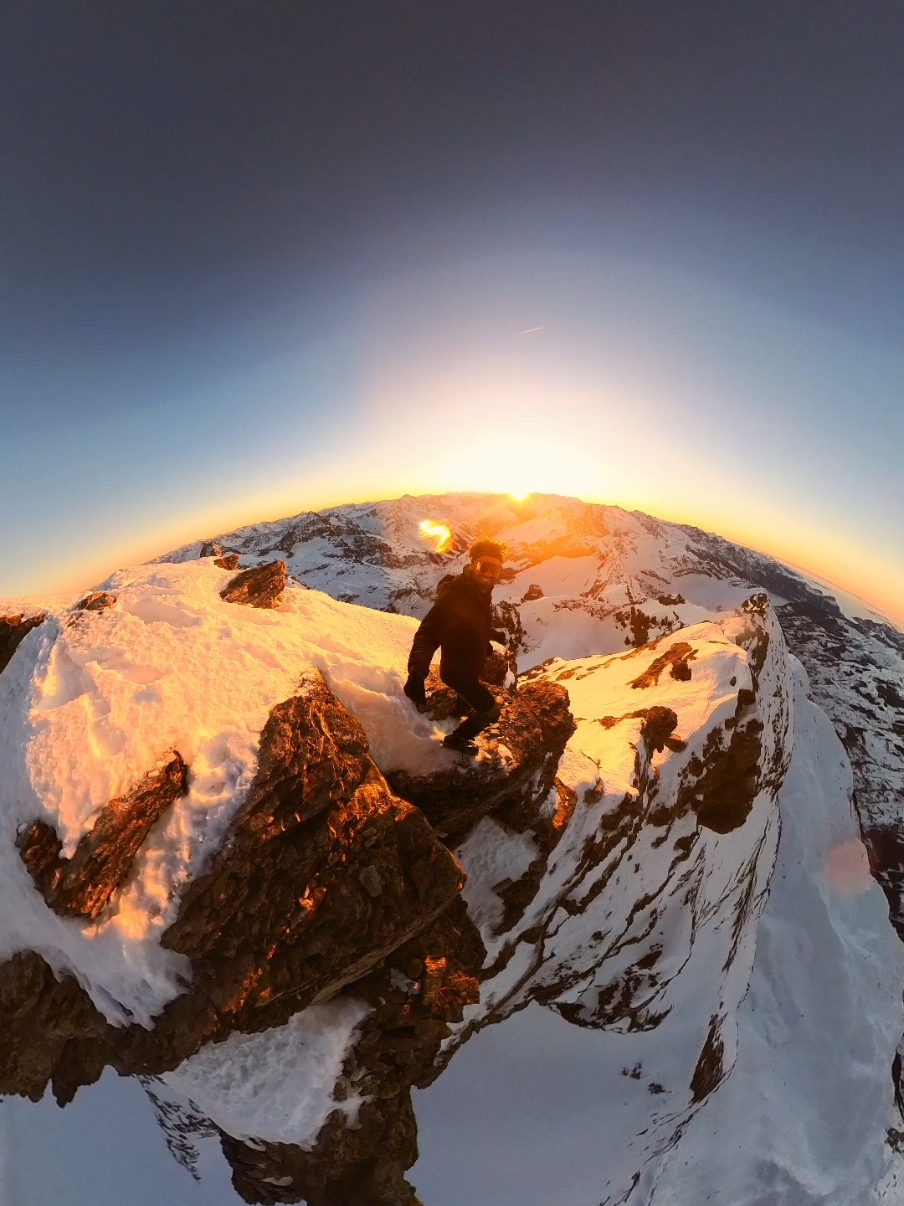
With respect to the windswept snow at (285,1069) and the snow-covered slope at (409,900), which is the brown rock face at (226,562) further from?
the windswept snow at (285,1069)

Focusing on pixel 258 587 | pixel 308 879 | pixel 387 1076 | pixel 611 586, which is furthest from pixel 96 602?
pixel 611 586

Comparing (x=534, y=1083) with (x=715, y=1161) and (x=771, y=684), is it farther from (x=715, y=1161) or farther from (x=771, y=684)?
(x=771, y=684)

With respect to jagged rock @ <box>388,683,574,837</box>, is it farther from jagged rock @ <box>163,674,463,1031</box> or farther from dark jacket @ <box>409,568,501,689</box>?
dark jacket @ <box>409,568,501,689</box>

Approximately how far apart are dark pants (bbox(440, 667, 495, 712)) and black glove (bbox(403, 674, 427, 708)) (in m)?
0.54

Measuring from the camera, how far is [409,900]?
718cm

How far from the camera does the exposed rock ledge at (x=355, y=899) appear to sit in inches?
228

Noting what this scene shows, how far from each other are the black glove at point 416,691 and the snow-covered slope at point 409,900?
302 millimetres

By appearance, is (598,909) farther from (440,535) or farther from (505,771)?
(440,535)

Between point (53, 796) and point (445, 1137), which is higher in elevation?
point (53, 796)

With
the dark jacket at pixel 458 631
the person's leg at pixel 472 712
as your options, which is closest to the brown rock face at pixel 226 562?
the dark jacket at pixel 458 631

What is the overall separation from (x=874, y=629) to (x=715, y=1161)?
9088cm

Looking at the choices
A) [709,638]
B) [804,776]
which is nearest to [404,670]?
[709,638]

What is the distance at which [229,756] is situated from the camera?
6.14m

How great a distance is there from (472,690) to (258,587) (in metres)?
5.09
